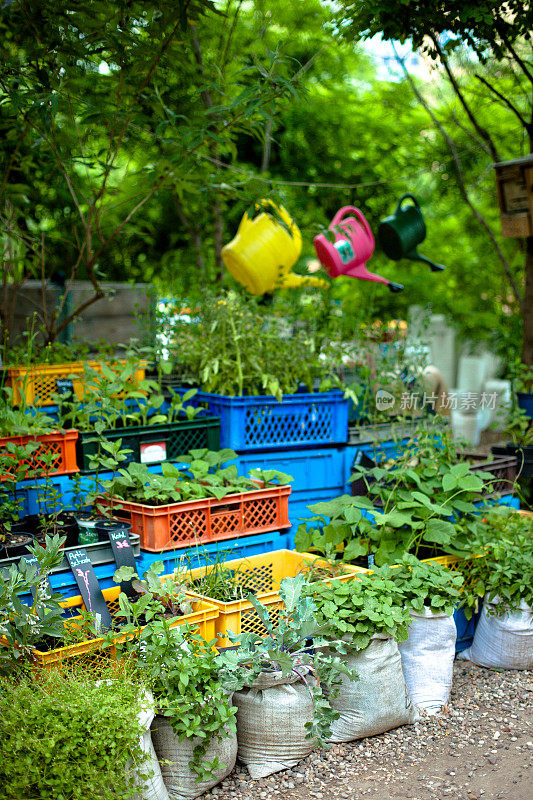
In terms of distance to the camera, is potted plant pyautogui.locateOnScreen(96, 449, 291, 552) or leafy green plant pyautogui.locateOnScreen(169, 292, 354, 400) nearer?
potted plant pyautogui.locateOnScreen(96, 449, 291, 552)

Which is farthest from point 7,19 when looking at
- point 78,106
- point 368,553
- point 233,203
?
point 233,203

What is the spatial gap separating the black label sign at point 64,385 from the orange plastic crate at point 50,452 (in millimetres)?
550

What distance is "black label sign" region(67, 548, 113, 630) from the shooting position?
8.85 feet

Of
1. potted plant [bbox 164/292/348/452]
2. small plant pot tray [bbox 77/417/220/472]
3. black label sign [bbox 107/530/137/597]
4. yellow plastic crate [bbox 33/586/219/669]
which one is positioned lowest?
yellow plastic crate [bbox 33/586/219/669]

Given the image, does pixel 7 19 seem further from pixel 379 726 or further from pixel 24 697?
pixel 379 726

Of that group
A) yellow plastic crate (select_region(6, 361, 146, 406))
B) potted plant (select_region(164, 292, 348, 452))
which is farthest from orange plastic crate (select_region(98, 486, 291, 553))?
yellow plastic crate (select_region(6, 361, 146, 406))

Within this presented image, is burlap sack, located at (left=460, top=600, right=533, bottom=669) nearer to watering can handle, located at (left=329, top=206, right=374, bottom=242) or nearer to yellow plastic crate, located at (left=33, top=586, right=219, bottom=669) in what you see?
yellow plastic crate, located at (left=33, top=586, right=219, bottom=669)

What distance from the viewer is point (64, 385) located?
3.89m

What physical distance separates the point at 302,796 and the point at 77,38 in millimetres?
3068

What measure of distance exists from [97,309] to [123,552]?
9.76ft

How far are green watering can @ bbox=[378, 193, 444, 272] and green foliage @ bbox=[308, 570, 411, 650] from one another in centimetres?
250

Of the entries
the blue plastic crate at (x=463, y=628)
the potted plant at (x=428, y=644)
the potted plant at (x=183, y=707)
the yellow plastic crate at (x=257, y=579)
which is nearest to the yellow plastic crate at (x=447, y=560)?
the blue plastic crate at (x=463, y=628)

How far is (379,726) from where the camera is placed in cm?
291

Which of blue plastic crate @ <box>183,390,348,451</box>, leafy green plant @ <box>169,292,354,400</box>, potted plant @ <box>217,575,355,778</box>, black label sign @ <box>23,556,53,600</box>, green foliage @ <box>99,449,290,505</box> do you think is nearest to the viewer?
black label sign @ <box>23,556,53,600</box>
